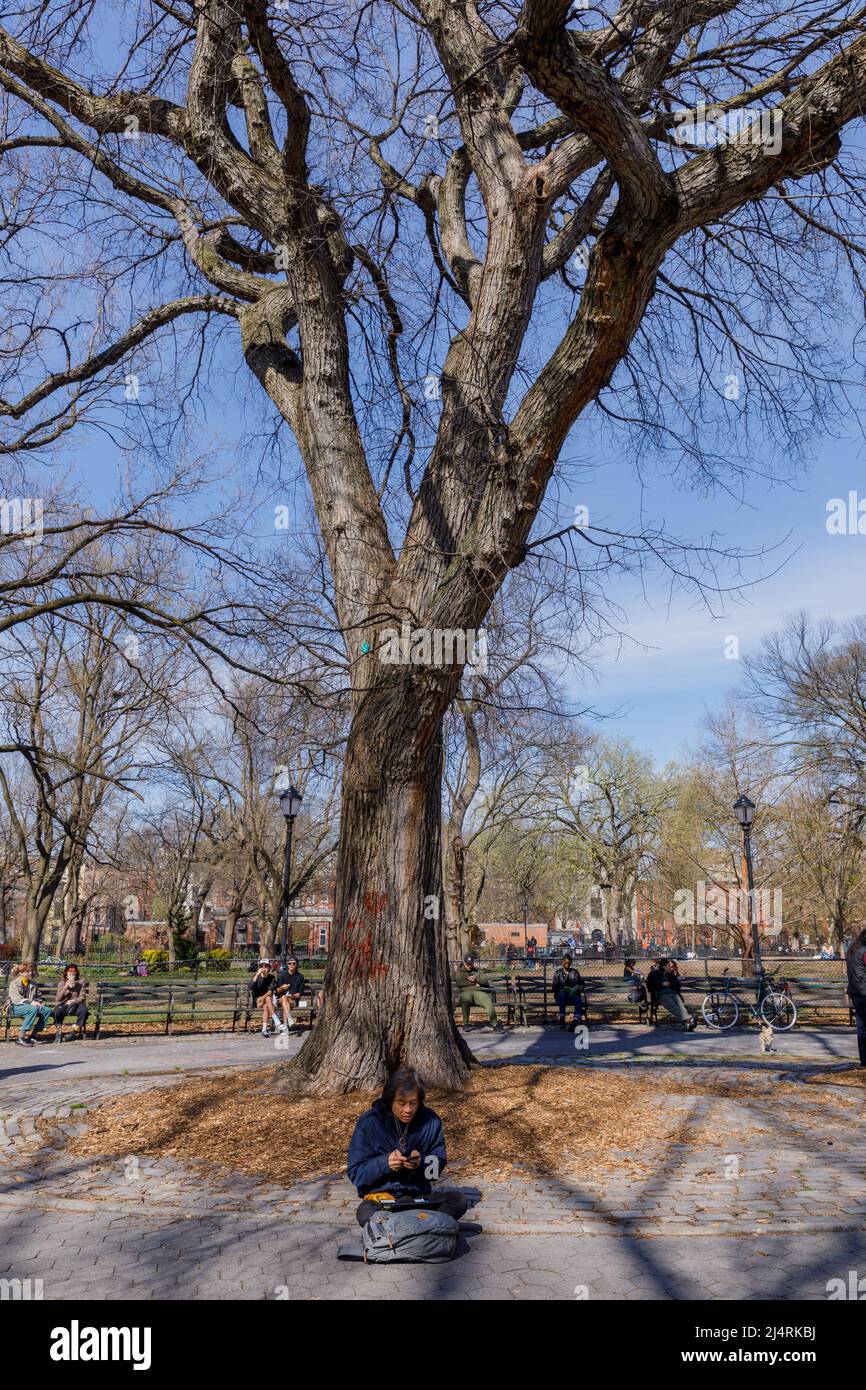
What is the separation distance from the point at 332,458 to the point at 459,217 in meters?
3.18

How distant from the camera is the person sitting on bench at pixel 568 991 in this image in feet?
54.9

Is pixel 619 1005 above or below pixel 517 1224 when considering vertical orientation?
below

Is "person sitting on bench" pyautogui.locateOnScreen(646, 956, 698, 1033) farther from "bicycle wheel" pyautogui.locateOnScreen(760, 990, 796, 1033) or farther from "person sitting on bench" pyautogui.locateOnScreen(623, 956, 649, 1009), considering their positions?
"bicycle wheel" pyautogui.locateOnScreen(760, 990, 796, 1033)

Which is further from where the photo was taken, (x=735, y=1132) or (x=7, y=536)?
(x=7, y=536)

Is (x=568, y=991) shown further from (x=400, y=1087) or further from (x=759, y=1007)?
(x=400, y=1087)

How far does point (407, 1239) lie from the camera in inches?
181

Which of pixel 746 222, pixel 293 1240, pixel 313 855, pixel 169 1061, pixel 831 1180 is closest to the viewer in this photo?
pixel 293 1240

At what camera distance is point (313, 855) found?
35062mm

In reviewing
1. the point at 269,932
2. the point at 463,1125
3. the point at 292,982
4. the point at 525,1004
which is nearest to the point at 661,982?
the point at 525,1004

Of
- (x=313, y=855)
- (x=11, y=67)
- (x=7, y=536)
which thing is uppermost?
(x=11, y=67)

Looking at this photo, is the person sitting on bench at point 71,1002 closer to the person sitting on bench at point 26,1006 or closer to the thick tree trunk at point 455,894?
the person sitting on bench at point 26,1006

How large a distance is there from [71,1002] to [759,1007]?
11374 mm
